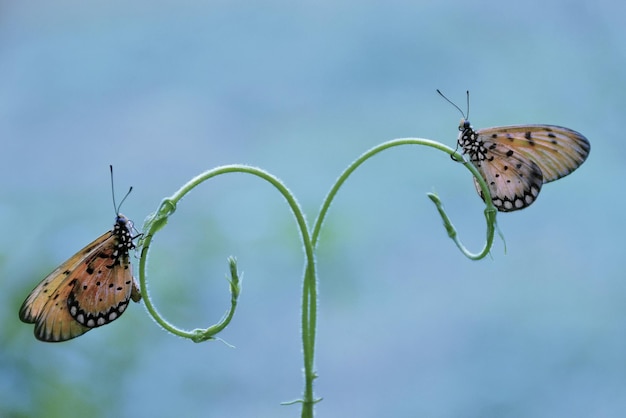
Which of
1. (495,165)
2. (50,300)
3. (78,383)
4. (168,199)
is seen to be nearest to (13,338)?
(78,383)

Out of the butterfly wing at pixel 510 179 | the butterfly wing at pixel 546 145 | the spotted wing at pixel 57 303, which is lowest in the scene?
the spotted wing at pixel 57 303

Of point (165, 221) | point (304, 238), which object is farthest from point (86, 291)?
point (304, 238)

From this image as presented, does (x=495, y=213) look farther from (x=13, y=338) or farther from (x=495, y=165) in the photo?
(x=13, y=338)

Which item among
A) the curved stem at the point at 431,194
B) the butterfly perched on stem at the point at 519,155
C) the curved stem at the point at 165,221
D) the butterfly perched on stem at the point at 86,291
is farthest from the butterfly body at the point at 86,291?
the butterfly perched on stem at the point at 519,155

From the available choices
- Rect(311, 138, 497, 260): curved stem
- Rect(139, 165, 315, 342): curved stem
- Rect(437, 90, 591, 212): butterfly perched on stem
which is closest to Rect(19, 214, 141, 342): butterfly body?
Rect(139, 165, 315, 342): curved stem

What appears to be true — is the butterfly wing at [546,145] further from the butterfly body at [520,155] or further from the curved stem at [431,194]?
the curved stem at [431,194]
